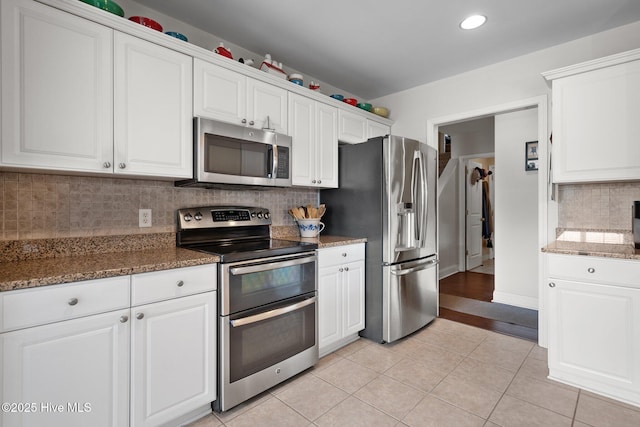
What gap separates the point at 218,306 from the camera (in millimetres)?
1761

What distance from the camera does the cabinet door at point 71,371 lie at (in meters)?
1.19

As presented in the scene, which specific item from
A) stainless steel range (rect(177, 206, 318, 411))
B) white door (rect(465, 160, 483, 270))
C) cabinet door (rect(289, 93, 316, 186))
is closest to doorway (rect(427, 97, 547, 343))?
white door (rect(465, 160, 483, 270))

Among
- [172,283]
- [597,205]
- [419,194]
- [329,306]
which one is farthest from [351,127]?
[172,283]

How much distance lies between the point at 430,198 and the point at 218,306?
214cm

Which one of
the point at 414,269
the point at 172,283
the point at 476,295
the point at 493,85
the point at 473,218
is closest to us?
the point at 172,283

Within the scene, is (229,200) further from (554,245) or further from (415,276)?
(554,245)

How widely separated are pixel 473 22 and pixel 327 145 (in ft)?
4.65

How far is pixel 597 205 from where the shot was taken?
2.42 meters

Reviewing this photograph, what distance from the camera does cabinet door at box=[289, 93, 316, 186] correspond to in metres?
2.58

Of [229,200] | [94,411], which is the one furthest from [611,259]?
[94,411]

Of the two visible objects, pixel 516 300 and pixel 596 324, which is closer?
pixel 596 324

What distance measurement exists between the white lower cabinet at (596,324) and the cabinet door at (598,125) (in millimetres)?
687

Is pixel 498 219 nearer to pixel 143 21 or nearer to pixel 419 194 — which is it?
pixel 419 194

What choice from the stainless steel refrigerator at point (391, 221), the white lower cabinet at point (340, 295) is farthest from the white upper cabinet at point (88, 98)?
the stainless steel refrigerator at point (391, 221)
